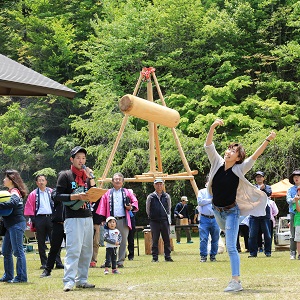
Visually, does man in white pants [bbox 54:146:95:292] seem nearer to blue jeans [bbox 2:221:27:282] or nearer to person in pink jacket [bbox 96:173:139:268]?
blue jeans [bbox 2:221:27:282]

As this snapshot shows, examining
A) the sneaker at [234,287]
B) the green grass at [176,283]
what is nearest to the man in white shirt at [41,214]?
the green grass at [176,283]

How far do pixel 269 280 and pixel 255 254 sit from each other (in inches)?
251

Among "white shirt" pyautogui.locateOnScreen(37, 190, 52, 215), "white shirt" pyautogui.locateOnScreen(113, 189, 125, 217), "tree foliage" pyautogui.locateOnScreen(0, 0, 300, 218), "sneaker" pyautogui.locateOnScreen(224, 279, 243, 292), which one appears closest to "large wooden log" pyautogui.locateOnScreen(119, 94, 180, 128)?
"white shirt" pyautogui.locateOnScreen(113, 189, 125, 217)

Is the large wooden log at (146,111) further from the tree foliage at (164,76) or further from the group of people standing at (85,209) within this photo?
the tree foliage at (164,76)

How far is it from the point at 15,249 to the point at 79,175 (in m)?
1.83

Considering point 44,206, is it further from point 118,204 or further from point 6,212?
point 6,212

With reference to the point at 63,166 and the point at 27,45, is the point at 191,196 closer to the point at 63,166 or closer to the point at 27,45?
the point at 63,166

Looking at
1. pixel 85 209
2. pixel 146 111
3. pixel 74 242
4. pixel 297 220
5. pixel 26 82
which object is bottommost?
pixel 74 242

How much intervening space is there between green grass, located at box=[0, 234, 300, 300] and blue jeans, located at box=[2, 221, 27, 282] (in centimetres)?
27

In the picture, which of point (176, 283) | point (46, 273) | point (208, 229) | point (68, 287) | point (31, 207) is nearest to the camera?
point (68, 287)

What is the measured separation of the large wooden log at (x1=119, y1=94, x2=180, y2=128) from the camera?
1788cm

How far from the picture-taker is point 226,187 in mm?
10039

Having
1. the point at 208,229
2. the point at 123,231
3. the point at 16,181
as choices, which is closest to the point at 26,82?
the point at 16,181

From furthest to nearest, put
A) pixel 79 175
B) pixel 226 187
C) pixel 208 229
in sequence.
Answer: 1. pixel 208 229
2. pixel 79 175
3. pixel 226 187
